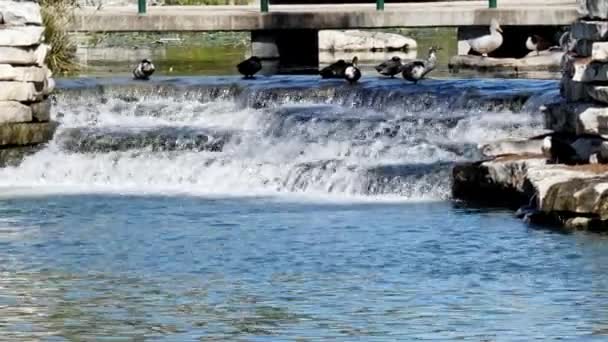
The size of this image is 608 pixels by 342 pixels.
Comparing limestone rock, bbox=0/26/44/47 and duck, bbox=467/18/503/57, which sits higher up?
limestone rock, bbox=0/26/44/47

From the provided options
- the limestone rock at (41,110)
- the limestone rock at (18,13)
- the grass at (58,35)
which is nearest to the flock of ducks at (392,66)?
the grass at (58,35)

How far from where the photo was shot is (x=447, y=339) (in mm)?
12070

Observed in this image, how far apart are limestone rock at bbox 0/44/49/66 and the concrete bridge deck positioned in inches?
271

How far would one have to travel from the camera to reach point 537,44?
31.0 metres

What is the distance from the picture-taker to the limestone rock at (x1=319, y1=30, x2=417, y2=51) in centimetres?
3991

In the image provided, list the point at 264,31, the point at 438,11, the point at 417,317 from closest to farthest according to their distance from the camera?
the point at 417,317 → the point at 438,11 → the point at 264,31

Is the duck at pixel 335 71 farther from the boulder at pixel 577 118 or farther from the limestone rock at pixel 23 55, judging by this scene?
the boulder at pixel 577 118

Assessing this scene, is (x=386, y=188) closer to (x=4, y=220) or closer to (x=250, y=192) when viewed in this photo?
(x=250, y=192)

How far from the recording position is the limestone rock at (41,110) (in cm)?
2352

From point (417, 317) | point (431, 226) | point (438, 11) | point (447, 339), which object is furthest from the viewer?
point (438, 11)

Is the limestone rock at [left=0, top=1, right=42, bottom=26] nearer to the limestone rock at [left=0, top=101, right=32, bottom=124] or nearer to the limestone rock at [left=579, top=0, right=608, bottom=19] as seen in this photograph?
the limestone rock at [left=0, top=101, right=32, bottom=124]

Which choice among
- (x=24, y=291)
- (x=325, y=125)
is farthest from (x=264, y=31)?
(x=24, y=291)

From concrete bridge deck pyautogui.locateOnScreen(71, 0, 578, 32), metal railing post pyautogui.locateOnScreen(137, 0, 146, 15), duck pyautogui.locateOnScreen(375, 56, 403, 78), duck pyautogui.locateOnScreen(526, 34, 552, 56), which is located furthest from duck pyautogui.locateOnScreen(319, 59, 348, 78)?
duck pyautogui.locateOnScreen(526, 34, 552, 56)

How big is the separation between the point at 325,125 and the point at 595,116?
17.8 feet
